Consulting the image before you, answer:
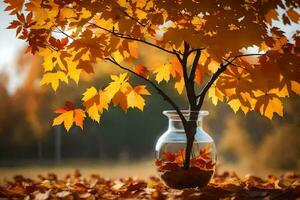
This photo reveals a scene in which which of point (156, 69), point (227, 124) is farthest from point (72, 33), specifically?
point (227, 124)

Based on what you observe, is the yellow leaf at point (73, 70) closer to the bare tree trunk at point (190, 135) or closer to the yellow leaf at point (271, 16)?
the bare tree trunk at point (190, 135)

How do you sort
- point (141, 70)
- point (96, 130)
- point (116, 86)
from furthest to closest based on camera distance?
point (96, 130), point (141, 70), point (116, 86)

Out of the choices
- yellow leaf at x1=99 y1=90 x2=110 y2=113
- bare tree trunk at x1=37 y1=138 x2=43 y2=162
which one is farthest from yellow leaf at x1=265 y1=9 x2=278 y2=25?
bare tree trunk at x1=37 y1=138 x2=43 y2=162

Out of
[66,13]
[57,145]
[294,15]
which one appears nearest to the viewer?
[294,15]

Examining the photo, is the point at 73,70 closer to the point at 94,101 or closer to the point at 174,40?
the point at 94,101

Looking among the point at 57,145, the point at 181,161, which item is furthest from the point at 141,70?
the point at 57,145

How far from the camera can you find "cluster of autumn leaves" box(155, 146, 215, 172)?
3079 millimetres

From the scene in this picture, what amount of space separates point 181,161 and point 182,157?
33 millimetres

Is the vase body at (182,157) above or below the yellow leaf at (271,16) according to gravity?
below

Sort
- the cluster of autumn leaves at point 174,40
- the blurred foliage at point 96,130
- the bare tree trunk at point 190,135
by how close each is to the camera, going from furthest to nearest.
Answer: the blurred foliage at point 96,130 < the bare tree trunk at point 190,135 < the cluster of autumn leaves at point 174,40

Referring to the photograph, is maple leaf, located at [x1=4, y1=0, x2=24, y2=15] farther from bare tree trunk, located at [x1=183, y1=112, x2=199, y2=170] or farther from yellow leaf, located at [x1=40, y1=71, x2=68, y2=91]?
bare tree trunk, located at [x1=183, y1=112, x2=199, y2=170]

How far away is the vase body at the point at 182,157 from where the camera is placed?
119 inches

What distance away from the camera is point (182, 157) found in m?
3.15

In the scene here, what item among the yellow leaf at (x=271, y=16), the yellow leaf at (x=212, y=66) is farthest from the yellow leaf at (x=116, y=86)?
the yellow leaf at (x=271, y=16)
